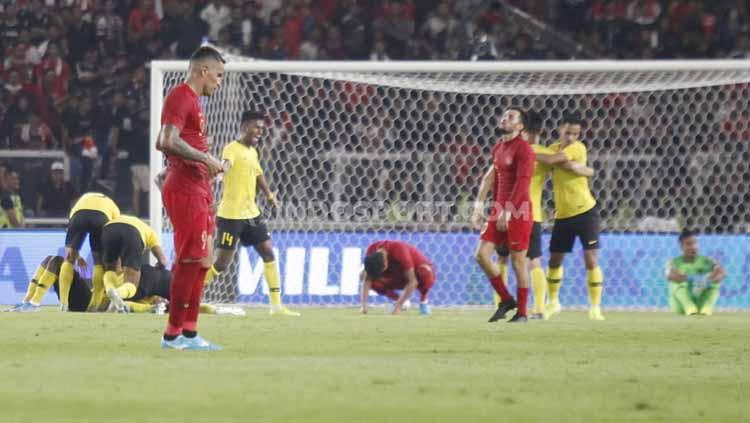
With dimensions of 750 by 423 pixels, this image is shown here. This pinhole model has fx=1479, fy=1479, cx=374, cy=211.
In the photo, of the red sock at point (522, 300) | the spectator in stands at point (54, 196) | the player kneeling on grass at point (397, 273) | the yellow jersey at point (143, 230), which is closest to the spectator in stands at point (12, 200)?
the spectator in stands at point (54, 196)

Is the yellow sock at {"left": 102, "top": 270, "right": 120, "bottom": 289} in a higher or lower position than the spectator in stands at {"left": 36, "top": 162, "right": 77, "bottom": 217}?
lower

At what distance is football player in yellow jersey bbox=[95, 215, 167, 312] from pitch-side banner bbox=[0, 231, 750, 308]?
2.99 m

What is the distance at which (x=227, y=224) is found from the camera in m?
14.4

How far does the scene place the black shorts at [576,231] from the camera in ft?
46.6

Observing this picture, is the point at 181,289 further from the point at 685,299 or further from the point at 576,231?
the point at 685,299

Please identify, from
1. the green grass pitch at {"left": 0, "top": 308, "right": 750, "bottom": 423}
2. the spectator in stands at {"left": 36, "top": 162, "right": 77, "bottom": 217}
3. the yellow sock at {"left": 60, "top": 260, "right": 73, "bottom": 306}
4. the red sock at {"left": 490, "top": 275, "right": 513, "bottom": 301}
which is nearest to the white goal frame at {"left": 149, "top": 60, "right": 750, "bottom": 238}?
the yellow sock at {"left": 60, "top": 260, "right": 73, "bottom": 306}

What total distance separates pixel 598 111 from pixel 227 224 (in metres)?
5.75

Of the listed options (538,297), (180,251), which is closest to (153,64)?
(538,297)

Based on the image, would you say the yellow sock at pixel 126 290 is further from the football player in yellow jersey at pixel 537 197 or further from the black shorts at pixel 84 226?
the football player in yellow jersey at pixel 537 197

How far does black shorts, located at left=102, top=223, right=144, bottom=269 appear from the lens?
550 inches

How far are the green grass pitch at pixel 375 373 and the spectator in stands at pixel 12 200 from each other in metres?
6.62

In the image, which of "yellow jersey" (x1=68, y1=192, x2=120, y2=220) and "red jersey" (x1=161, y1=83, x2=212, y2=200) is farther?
"yellow jersey" (x1=68, y1=192, x2=120, y2=220)

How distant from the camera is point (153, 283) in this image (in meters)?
14.1

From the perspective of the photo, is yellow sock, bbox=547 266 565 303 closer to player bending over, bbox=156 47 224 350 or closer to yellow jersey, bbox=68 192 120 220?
yellow jersey, bbox=68 192 120 220
